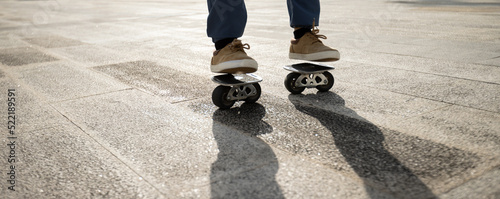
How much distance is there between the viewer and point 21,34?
745 cm

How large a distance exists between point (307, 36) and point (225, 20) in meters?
0.60

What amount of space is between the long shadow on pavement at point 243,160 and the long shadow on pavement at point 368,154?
33cm

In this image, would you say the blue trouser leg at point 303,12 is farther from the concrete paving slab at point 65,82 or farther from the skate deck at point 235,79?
the concrete paving slab at point 65,82

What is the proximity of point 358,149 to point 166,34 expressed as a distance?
18.0 ft

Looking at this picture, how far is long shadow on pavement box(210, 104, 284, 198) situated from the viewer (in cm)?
172

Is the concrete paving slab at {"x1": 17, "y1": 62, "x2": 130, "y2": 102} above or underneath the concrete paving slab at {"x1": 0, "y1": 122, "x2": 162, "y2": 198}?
underneath

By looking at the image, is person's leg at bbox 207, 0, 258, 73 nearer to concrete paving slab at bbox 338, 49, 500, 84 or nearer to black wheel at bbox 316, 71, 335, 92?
black wheel at bbox 316, 71, 335, 92

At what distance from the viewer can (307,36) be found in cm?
304

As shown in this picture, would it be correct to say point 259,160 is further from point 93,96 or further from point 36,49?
point 36,49

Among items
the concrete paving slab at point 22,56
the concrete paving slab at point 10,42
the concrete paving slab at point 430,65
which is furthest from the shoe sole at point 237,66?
the concrete paving slab at point 10,42

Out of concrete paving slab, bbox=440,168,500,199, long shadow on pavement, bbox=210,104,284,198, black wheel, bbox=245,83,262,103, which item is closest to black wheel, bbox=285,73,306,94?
black wheel, bbox=245,83,262,103

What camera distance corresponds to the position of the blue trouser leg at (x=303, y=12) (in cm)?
303

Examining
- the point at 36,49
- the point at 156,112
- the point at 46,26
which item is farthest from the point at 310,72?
the point at 46,26

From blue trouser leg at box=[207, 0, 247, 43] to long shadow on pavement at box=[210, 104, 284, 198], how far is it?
49 centimetres
